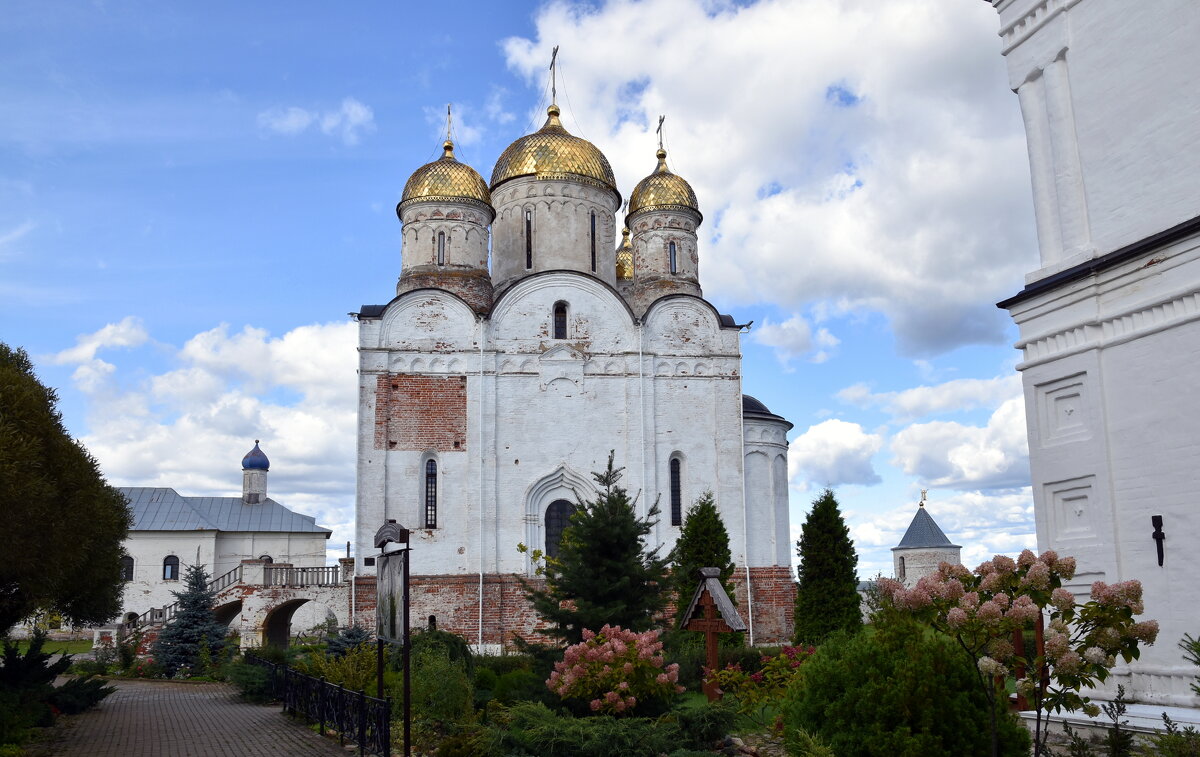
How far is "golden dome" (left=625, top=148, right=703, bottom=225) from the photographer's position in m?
30.1

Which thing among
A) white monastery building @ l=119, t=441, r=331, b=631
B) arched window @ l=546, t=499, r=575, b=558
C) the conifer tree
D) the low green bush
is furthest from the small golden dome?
the low green bush

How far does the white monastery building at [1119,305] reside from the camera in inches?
280

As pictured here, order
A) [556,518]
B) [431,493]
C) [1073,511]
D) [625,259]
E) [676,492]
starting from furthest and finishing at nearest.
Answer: [625,259] < [676,492] < [556,518] < [431,493] < [1073,511]

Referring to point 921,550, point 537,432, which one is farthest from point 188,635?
point 921,550

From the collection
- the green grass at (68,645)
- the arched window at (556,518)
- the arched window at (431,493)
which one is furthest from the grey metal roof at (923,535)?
the green grass at (68,645)

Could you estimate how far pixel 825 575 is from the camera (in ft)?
63.1

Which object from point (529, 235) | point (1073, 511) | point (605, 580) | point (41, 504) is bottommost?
point (605, 580)

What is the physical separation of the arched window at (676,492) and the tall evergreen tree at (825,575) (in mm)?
5537

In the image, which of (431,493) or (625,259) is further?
(625,259)

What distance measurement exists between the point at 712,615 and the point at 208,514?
35.4 metres

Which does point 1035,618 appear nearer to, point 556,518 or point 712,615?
point 712,615

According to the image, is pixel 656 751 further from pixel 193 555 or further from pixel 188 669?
pixel 193 555

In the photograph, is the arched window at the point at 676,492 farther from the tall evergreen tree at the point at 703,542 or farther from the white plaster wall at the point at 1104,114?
the white plaster wall at the point at 1104,114

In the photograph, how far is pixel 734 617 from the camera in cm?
1231
